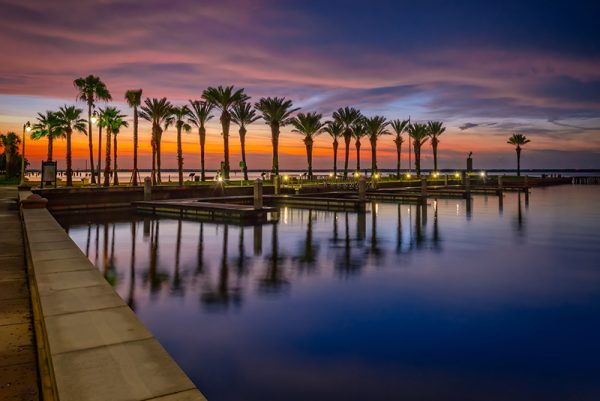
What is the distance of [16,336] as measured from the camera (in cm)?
604

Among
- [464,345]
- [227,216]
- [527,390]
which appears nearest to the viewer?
[527,390]

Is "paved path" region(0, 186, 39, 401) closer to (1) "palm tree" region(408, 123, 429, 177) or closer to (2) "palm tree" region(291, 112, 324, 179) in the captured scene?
(2) "palm tree" region(291, 112, 324, 179)

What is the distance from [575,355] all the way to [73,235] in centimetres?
2045

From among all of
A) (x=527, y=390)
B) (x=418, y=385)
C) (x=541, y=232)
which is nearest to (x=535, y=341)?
(x=527, y=390)

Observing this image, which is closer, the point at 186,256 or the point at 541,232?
the point at 186,256

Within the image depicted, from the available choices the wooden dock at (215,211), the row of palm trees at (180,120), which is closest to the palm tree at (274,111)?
the row of palm trees at (180,120)

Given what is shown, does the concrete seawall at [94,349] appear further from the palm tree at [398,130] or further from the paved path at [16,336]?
the palm tree at [398,130]

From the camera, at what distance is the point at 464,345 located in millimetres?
8211

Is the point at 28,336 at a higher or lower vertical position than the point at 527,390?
higher

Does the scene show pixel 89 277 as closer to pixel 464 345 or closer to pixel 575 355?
pixel 464 345

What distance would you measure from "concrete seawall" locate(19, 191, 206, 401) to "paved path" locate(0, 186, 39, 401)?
0.42 feet

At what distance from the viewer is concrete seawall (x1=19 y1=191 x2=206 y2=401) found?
3.91 m

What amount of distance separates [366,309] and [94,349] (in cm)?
686

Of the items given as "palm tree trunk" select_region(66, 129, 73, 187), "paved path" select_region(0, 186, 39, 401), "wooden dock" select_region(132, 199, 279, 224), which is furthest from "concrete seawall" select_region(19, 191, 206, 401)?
"palm tree trunk" select_region(66, 129, 73, 187)
